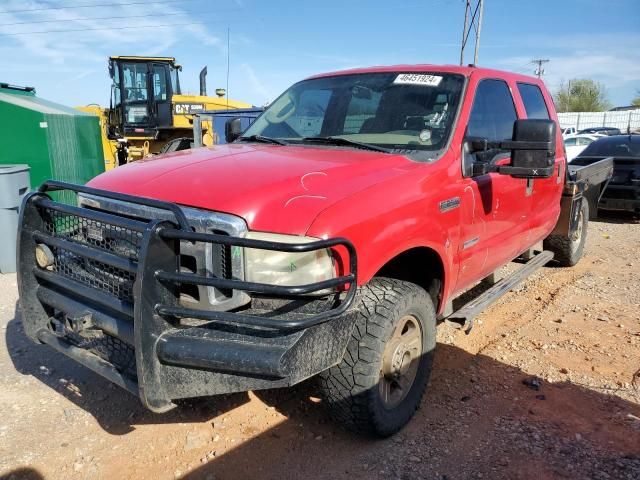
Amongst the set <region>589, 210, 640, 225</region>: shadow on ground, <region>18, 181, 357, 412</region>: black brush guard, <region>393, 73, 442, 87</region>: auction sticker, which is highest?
<region>393, 73, 442, 87</region>: auction sticker

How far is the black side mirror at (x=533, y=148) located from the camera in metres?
3.07

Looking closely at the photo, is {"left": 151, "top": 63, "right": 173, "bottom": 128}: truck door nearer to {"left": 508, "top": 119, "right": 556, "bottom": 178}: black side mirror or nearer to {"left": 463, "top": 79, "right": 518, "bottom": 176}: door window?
{"left": 463, "top": 79, "right": 518, "bottom": 176}: door window

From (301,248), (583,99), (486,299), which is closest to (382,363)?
(301,248)

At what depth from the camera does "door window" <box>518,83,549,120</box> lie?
176 inches

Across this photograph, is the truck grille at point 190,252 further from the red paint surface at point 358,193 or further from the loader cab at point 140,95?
the loader cab at point 140,95

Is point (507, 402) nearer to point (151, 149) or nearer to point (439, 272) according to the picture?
point (439, 272)

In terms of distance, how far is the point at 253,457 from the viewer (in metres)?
2.81

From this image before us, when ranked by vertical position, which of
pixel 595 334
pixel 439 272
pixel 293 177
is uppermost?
pixel 293 177

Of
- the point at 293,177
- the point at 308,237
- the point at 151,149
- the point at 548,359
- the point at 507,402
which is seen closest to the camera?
the point at 308,237

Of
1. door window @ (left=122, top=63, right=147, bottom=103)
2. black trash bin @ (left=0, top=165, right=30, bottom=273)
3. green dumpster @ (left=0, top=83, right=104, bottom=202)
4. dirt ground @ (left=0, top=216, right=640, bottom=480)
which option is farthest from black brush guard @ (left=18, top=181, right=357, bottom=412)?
door window @ (left=122, top=63, right=147, bottom=103)

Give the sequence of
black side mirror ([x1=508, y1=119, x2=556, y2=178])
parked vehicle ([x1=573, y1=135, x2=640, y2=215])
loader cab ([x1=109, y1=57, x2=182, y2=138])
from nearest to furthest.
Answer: black side mirror ([x1=508, y1=119, x2=556, y2=178]), parked vehicle ([x1=573, y1=135, x2=640, y2=215]), loader cab ([x1=109, y1=57, x2=182, y2=138])

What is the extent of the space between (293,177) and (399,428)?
5.10ft

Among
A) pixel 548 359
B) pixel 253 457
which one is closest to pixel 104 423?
pixel 253 457

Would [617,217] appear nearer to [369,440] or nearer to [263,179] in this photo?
[369,440]
